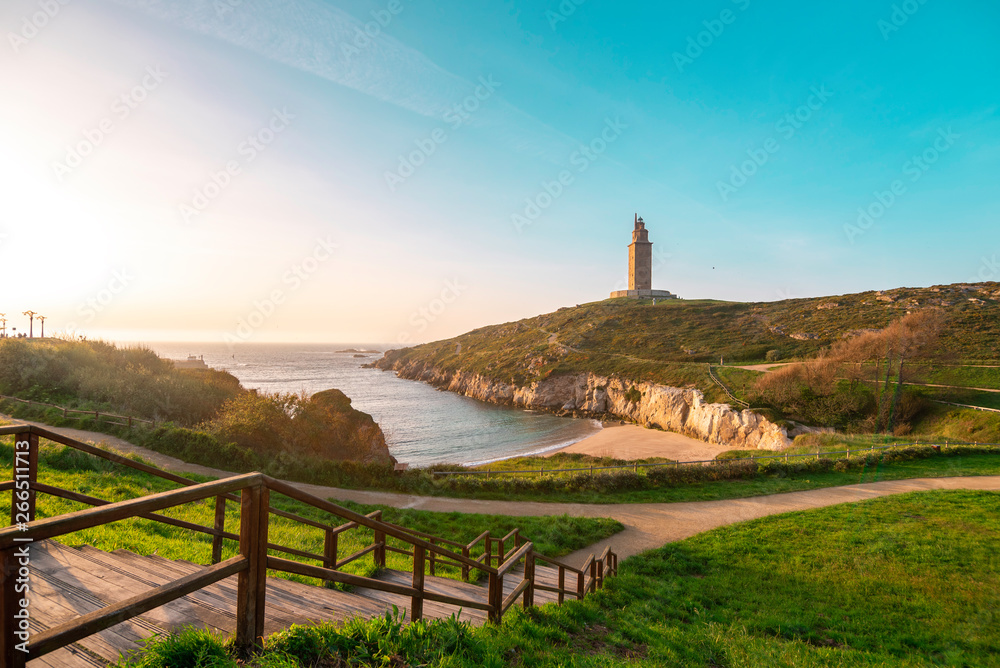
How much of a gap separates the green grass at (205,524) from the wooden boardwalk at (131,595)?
1.90 m

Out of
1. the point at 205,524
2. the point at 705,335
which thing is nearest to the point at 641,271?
the point at 705,335

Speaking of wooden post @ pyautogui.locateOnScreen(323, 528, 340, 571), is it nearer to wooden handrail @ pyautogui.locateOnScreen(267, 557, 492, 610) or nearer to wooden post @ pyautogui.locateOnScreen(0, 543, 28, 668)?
wooden handrail @ pyautogui.locateOnScreen(267, 557, 492, 610)

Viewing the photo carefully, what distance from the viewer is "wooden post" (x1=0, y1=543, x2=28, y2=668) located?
1851 millimetres

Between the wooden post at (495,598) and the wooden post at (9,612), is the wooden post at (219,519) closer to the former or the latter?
the wooden post at (9,612)

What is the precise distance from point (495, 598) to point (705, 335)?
255 feet

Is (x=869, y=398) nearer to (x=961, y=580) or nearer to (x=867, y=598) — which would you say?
(x=961, y=580)

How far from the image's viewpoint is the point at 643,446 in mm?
41562

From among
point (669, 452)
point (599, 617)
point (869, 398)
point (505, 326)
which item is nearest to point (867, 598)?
point (599, 617)

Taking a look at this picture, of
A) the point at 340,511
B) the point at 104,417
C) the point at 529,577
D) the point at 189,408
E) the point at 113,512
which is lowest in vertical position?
the point at 189,408

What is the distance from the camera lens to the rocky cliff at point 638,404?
39062mm

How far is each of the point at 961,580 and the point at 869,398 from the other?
33.2 m

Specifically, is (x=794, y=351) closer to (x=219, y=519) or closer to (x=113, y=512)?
(x=219, y=519)

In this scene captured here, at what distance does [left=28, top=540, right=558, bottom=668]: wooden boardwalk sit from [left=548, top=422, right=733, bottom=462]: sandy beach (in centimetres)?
3492

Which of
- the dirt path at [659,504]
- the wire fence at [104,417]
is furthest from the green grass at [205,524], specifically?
the wire fence at [104,417]
